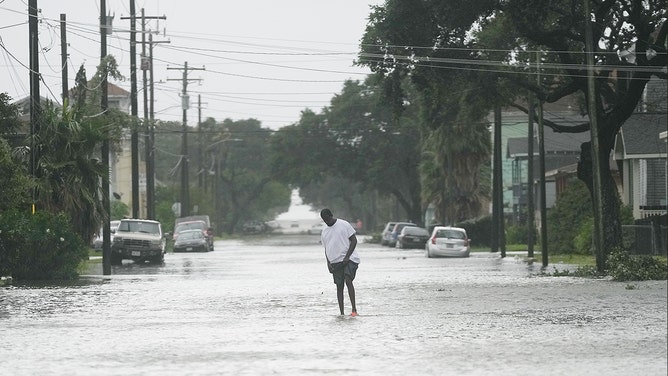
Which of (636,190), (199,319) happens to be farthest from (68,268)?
(636,190)

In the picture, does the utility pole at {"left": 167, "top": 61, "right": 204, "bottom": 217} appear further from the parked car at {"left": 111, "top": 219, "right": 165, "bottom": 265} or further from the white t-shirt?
the white t-shirt

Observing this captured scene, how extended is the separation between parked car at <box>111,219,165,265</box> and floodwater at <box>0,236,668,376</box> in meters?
18.4

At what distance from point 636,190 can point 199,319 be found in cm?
3665

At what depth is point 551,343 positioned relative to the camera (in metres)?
16.5

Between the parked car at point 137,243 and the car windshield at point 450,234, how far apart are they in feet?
40.8

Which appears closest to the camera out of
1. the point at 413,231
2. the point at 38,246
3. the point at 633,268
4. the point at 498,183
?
the point at 633,268

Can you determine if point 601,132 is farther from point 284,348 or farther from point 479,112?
point 284,348

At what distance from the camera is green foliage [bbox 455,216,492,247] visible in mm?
74500

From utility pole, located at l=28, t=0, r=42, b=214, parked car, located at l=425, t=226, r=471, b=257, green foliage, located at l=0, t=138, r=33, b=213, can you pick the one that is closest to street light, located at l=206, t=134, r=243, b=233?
parked car, located at l=425, t=226, r=471, b=257

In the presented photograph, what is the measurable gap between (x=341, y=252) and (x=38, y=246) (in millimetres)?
16212

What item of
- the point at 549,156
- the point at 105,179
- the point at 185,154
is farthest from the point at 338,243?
the point at 185,154

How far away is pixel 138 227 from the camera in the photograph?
5316 cm

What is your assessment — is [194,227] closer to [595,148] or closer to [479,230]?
[479,230]

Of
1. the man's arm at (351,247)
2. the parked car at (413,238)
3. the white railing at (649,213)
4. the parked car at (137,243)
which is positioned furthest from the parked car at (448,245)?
the man's arm at (351,247)
